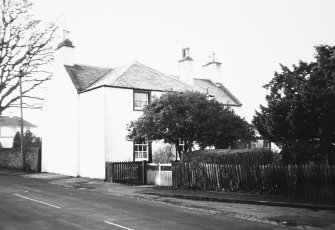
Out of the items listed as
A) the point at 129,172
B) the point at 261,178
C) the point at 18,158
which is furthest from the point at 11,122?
the point at 261,178

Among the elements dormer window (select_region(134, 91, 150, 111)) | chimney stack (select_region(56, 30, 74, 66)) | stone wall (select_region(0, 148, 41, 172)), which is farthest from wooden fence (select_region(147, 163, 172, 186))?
stone wall (select_region(0, 148, 41, 172))

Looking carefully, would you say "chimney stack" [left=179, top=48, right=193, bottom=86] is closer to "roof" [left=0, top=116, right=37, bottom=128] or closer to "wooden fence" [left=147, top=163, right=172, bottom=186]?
"wooden fence" [left=147, top=163, right=172, bottom=186]

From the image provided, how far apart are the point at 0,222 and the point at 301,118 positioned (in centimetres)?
1139

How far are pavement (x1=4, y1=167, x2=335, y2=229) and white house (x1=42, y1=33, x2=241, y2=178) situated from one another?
6683mm

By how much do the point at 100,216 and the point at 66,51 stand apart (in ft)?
68.8

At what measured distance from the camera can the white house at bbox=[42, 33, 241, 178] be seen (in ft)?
81.8

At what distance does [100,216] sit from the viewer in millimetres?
10906

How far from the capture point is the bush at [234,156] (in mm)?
16812

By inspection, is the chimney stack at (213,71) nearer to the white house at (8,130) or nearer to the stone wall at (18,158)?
the stone wall at (18,158)

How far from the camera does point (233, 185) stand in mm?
17094

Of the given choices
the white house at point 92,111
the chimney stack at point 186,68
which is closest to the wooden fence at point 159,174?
the white house at point 92,111

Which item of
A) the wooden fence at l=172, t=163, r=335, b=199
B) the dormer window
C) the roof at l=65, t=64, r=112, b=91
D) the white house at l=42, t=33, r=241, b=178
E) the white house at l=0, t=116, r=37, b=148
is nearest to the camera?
the wooden fence at l=172, t=163, r=335, b=199

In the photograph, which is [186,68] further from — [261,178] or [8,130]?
[8,130]

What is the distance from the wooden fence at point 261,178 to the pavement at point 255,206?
26.5 inches
